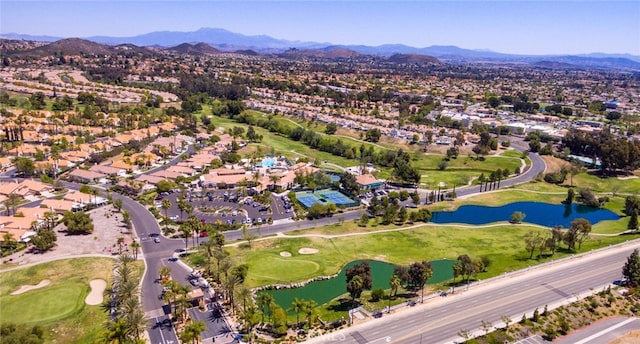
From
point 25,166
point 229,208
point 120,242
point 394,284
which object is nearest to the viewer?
point 394,284

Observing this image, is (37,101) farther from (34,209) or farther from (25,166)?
(34,209)

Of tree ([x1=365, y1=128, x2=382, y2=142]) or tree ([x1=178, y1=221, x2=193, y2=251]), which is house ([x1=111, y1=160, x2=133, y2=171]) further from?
tree ([x1=365, y1=128, x2=382, y2=142])

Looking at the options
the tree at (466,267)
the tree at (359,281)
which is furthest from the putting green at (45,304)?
the tree at (466,267)

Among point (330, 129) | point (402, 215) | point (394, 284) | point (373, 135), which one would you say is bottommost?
point (402, 215)

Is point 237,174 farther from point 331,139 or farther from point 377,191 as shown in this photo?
point 331,139

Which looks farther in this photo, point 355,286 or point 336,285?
point 336,285

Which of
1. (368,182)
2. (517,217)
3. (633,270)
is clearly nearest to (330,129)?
(368,182)
